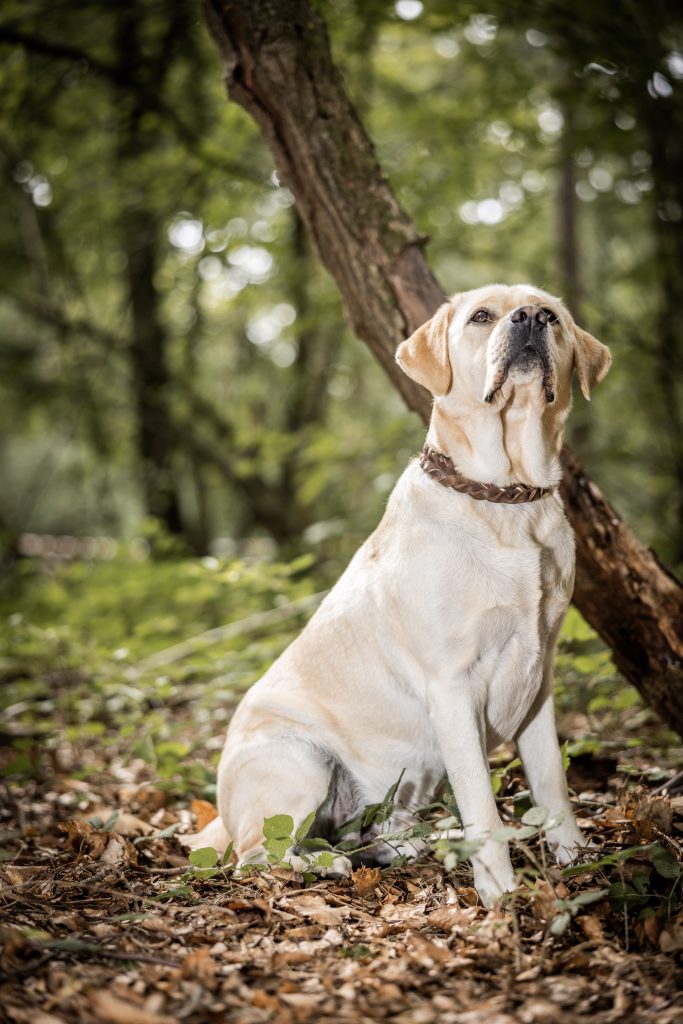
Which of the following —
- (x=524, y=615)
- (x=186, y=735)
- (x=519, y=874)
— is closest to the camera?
(x=519, y=874)

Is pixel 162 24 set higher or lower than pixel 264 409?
higher

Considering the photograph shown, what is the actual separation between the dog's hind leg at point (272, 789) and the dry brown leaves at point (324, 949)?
140mm

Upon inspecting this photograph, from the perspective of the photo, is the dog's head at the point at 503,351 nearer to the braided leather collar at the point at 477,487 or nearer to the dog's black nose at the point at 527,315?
the dog's black nose at the point at 527,315

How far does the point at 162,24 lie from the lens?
30.5 ft

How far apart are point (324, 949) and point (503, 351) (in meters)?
2.09

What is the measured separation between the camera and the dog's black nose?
3.04m

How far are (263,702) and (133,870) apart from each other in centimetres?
82

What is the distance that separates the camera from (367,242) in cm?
395

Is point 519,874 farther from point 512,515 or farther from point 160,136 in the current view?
point 160,136

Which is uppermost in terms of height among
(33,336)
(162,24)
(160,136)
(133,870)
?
(162,24)

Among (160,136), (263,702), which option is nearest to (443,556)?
(263,702)

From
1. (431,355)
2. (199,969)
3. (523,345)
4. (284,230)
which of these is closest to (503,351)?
(523,345)

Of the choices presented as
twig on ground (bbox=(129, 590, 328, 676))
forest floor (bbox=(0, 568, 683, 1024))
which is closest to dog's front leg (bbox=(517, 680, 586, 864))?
forest floor (bbox=(0, 568, 683, 1024))

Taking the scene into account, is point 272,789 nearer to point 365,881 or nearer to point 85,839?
point 365,881
